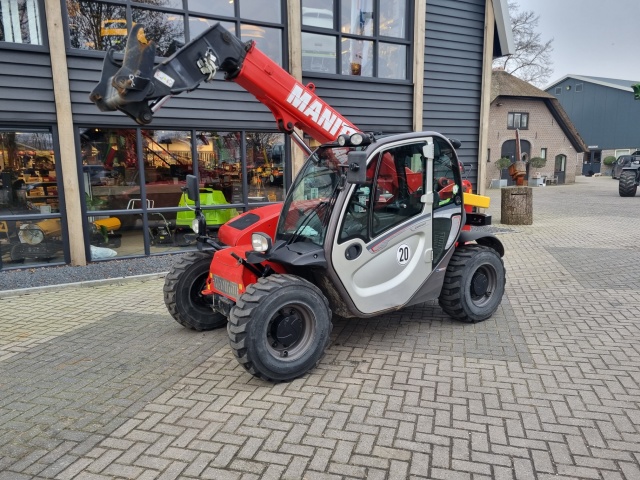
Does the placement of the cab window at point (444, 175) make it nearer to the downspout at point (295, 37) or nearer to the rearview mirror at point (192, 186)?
the rearview mirror at point (192, 186)

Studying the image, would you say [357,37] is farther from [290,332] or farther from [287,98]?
[290,332]

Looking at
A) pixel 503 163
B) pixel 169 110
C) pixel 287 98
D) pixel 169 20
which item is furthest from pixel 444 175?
pixel 503 163

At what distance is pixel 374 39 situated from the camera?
9648 mm

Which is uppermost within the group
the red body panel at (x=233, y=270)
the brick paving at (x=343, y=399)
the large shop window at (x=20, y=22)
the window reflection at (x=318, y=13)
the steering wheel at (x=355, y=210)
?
the window reflection at (x=318, y=13)

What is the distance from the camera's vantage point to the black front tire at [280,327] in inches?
137

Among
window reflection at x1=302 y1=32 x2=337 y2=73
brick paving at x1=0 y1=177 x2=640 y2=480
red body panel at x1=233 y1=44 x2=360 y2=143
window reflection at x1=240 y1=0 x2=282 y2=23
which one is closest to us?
brick paving at x1=0 y1=177 x2=640 y2=480

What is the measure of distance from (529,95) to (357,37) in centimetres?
2399

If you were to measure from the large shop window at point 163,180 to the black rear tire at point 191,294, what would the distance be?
10.3ft

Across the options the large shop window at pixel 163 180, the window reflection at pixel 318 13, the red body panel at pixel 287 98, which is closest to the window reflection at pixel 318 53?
the window reflection at pixel 318 13

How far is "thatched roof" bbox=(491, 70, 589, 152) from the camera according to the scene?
94.9 ft

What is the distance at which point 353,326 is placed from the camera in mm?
5031

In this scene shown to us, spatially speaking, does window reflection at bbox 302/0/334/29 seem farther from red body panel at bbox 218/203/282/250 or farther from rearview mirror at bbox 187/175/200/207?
rearview mirror at bbox 187/175/200/207

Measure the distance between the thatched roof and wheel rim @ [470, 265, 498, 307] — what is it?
86.5 ft

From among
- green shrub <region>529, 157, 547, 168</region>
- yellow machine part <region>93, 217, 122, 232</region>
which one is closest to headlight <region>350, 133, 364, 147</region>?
yellow machine part <region>93, 217, 122, 232</region>
